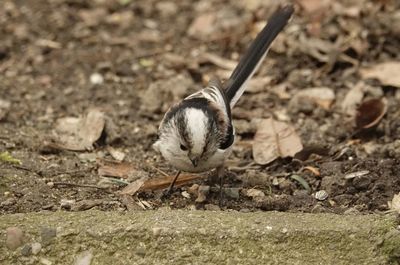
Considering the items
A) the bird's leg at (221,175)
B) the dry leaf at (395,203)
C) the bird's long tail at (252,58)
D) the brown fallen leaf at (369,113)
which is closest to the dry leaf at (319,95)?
the brown fallen leaf at (369,113)

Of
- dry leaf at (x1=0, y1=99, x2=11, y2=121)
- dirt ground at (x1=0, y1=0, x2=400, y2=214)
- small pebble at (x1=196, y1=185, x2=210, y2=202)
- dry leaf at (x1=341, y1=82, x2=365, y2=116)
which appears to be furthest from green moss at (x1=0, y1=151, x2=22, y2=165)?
dry leaf at (x1=341, y1=82, x2=365, y2=116)

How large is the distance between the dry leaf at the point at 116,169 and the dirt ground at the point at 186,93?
5 centimetres

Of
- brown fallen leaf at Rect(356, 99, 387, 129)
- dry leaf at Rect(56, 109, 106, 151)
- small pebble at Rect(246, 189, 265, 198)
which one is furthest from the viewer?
brown fallen leaf at Rect(356, 99, 387, 129)

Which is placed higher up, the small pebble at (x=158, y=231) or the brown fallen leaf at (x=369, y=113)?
the small pebble at (x=158, y=231)

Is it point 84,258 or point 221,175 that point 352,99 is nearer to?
point 221,175

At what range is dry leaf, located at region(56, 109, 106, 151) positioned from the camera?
5852 millimetres

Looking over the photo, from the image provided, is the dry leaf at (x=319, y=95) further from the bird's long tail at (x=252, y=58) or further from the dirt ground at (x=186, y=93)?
the bird's long tail at (x=252, y=58)

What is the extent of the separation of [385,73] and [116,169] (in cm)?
276

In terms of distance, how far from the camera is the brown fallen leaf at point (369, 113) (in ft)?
19.6

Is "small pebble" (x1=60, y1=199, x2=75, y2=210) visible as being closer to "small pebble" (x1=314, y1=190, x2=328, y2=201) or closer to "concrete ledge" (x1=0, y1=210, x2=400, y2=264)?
"concrete ledge" (x1=0, y1=210, x2=400, y2=264)

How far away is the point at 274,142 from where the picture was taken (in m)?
5.77

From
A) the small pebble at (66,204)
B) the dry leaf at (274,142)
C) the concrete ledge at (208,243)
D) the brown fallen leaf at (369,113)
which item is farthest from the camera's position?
the brown fallen leaf at (369,113)

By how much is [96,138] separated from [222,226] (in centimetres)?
206

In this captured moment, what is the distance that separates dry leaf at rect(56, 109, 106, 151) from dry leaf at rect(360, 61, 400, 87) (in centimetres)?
245
